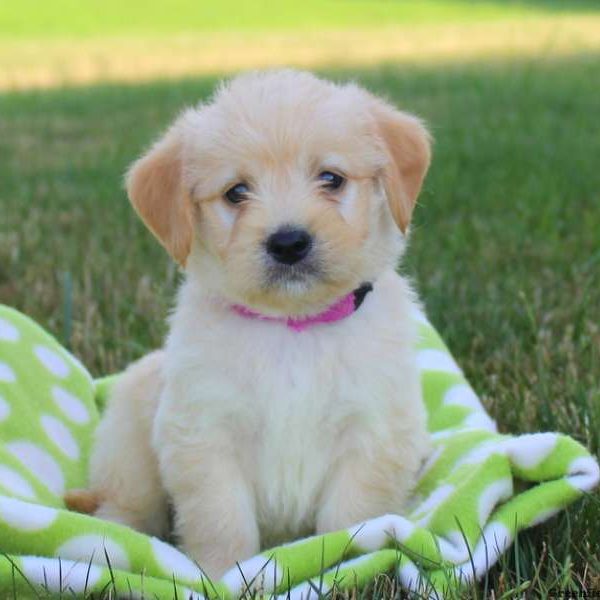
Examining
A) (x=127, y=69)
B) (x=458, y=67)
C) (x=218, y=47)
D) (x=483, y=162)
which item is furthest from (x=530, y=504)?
(x=218, y=47)

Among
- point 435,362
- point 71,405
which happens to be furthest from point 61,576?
point 435,362

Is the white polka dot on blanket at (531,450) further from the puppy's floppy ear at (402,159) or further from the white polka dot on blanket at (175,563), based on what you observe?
the white polka dot on blanket at (175,563)

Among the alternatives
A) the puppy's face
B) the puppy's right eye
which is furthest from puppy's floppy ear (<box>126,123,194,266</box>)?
the puppy's right eye

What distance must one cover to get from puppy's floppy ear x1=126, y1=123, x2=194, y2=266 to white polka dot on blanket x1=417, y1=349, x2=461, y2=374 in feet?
3.95

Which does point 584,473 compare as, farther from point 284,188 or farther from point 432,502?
point 284,188

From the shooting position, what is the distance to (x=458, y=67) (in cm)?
1340

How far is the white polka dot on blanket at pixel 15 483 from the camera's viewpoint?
10.1 feet

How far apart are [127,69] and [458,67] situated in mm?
4264

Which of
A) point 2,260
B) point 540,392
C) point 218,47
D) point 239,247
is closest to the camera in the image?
point 239,247

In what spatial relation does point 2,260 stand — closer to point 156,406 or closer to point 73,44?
point 156,406

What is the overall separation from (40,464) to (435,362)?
1.33 meters

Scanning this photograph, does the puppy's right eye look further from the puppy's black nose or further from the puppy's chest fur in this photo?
the puppy's chest fur

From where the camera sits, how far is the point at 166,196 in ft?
9.77

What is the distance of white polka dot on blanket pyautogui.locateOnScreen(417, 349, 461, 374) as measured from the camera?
12.6 feet
